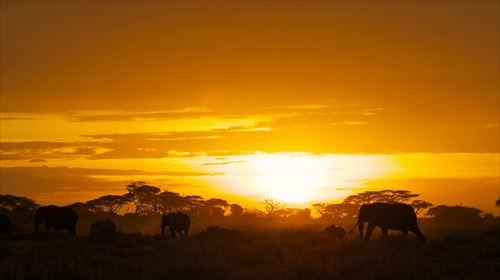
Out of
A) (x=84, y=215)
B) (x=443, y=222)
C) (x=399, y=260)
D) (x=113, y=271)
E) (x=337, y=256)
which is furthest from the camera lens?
(x=443, y=222)

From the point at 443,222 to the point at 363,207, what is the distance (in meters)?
55.5

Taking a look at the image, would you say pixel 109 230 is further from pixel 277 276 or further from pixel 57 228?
pixel 277 276

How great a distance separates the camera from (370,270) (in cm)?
1872

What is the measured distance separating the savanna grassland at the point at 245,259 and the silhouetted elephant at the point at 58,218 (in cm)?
502

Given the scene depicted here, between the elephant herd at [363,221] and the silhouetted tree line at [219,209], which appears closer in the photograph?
the elephant herd at [363,221]

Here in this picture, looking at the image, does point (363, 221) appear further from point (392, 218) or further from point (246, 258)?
point (246, 258)

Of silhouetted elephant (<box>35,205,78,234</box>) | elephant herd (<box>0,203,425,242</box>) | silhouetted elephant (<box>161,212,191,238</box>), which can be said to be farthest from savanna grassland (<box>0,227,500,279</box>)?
silhouetted elephant (<box>161,212,191,238</box>)

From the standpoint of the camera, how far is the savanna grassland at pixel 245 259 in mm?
16734

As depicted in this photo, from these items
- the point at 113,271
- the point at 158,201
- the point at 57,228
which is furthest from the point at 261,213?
the point at 113,271

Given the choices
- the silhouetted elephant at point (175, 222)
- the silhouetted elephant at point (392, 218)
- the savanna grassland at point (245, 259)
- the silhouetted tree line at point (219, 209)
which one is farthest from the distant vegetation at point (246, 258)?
the silhouetted tree line at point (219, 209)

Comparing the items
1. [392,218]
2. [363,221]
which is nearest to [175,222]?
[363,221]

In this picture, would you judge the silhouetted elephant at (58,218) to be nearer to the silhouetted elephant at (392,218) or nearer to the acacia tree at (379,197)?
the silhouetted elephant at (392,218)

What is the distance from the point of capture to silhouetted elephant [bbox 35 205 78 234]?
35.6m

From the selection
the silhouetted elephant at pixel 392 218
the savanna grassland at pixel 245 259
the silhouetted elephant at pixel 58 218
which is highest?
the silhouetted elephant at pixel 58 218
